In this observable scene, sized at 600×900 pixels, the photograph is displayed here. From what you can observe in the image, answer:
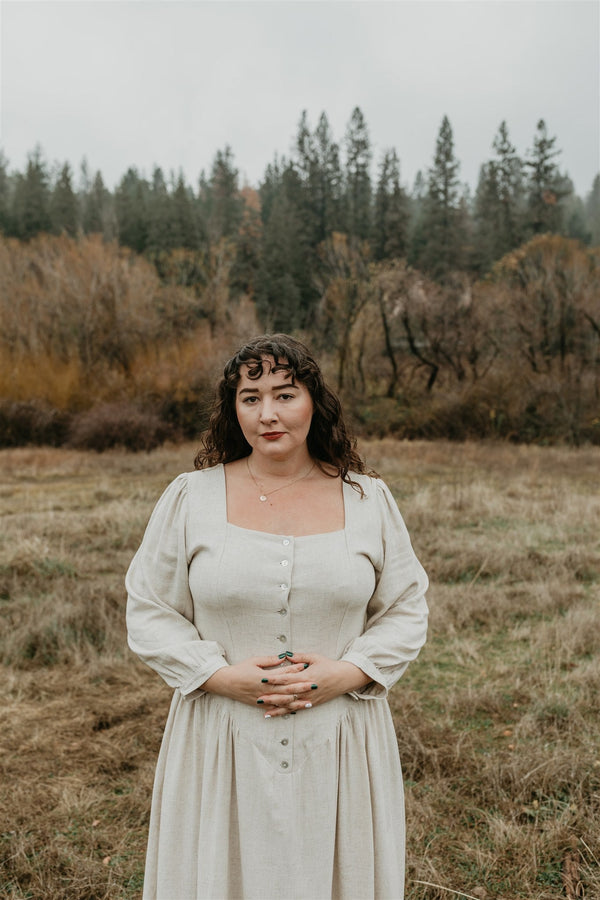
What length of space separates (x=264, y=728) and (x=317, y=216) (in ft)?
166

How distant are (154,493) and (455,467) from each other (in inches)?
→ 305

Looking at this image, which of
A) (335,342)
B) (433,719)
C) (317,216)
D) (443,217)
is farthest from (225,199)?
(433,719)

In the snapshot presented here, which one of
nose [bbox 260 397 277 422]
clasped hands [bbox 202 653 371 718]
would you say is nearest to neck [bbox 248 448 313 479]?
nose [bbox 260 397 277 422]

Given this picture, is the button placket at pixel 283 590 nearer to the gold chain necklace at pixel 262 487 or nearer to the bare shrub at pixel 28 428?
the gold chain necklace at pixel 262 487

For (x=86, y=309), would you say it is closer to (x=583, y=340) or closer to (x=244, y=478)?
(x=583, y=340)

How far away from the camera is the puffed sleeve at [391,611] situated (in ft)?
6.14

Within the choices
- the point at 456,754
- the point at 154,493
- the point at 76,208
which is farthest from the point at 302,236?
the point at 456,754

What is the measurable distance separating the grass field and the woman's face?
2031mm

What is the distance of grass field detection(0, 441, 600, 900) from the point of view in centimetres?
300

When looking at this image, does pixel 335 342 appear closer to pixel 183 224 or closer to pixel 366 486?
pixel 183 224

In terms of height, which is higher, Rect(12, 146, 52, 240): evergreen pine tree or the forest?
Rect(12, 146, 52, 240): evergreen pine tree

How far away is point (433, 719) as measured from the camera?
4.27m

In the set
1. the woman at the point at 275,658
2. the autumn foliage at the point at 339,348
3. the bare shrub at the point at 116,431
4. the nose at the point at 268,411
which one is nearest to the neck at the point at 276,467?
the woman at the point at 275,658

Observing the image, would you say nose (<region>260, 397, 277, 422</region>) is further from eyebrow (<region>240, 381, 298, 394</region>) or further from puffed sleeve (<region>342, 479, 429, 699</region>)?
puffed sleeve (<region>342, 479, 429, 699</region>)
